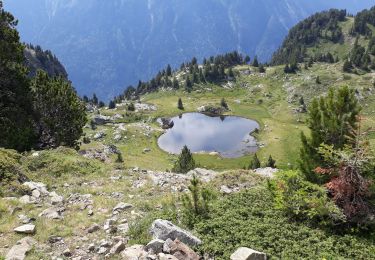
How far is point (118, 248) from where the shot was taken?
15547 millimetres

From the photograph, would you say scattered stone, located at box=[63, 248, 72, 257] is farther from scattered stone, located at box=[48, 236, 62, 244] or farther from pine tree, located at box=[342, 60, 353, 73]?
pine tree, located at box=[342, 60, 353, 73]

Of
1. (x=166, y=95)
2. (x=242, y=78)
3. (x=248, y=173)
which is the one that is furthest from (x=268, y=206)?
(x=242, y=78)

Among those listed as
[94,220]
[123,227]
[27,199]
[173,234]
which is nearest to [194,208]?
[173,234]

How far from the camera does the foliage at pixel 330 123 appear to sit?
67.3 feet

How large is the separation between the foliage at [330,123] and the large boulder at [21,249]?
14057 mm

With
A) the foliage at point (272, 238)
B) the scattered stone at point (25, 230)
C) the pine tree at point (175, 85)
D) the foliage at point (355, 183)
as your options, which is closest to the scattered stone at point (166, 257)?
the foliage at point (272, 238)

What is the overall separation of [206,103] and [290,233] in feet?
478

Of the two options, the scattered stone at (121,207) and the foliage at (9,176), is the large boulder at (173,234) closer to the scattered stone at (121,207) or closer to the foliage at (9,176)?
the scattered stone at (121,207)

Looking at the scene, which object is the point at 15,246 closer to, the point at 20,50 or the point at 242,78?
the point at 20,50

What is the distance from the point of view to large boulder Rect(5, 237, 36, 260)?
1493 cm

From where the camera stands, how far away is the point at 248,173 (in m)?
26.5

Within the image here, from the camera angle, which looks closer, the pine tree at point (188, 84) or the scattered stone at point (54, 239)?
the scattered stone at point (54, 239)

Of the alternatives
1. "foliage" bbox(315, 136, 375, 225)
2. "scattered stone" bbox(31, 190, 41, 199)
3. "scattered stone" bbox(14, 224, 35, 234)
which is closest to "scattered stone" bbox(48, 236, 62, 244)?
"scattered stone" bbox(14, 224, 35, 234)

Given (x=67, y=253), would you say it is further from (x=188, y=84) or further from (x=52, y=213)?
(x=188, y=84)
